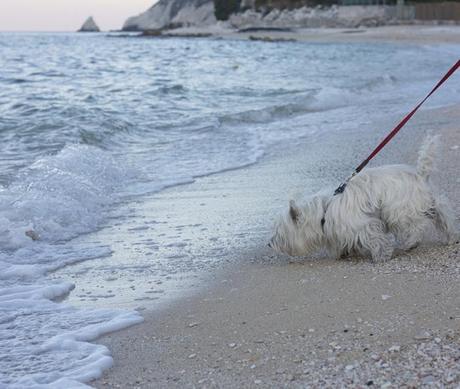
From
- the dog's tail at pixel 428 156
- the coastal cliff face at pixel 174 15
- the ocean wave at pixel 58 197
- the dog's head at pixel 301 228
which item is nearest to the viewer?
the dog's tail at pixel 428 156

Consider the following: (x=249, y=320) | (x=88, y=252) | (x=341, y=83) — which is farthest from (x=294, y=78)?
(x=249, y=320)

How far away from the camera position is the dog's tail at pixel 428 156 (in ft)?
15.8

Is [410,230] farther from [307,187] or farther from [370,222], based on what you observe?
[307,187]

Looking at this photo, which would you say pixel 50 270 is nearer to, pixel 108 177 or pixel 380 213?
pixel 380 213

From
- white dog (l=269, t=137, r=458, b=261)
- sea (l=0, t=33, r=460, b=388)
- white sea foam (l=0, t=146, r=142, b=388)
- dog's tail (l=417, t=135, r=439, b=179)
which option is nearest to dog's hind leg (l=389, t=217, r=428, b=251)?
white dog (l=269, t=137, r=458, b=261)

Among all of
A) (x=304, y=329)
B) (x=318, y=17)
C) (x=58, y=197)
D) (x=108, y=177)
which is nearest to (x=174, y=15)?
(x=318, y=17)

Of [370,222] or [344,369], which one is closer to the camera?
[344,369]

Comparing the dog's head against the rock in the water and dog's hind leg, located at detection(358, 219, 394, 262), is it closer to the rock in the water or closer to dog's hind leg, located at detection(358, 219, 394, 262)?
dog's hind leg, located at detection(358, 219, 394, 262)

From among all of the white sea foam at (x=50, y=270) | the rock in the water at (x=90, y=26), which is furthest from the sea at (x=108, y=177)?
the rock in the water at (x=90, y=26)

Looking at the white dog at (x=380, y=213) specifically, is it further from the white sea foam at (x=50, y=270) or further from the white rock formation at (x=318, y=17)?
the white rock formation at (x=318, y=17)

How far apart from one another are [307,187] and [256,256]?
2.12 metres

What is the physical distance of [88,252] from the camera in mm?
5738

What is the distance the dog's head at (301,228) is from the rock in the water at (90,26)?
589 feet

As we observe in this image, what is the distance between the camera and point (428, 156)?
4.87m
